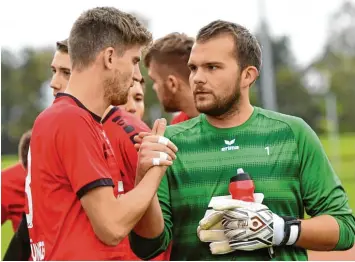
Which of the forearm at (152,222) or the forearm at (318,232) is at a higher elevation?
the forearm at (152,222)

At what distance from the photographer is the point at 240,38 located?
4539mm

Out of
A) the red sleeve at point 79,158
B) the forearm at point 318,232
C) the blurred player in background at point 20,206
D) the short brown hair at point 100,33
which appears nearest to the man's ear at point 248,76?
the short brown hair at point 100,33

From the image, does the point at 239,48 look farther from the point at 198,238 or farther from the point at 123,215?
the point at 123,215

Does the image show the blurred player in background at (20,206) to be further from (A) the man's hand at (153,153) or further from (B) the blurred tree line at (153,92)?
(B) the blurred tree line at (153,92)

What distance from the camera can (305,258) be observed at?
4.36m

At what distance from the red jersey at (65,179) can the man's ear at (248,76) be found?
3.54 ft

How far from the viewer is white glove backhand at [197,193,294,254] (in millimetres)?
4023

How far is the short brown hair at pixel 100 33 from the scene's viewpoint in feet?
12.9

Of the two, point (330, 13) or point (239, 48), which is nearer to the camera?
point (239, 48)

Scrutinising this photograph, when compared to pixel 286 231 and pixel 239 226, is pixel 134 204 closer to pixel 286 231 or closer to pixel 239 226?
pixel 239 226

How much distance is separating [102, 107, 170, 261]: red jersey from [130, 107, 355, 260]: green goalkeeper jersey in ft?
0.91

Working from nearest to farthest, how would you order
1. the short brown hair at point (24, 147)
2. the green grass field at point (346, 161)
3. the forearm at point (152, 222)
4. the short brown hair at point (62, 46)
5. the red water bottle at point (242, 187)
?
the forearm at point (152, 222), the red water bottle at point (242, 187), the short brown hair at point (62, 46), the short brown hair at point (24, 147), the green grass field at point (346, 161)

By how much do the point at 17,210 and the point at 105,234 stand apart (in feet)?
10.5

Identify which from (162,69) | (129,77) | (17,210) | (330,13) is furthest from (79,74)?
(330,13)
